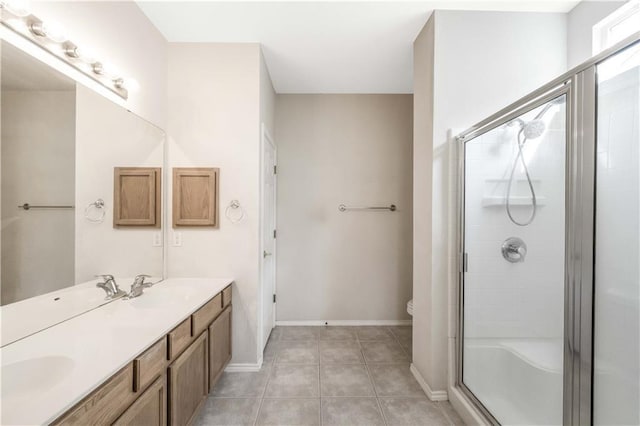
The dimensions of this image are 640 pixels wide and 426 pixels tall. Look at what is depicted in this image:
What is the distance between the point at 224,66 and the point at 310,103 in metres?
1.17

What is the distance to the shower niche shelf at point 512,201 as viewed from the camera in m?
1.37

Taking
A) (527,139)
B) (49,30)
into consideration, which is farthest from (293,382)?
(49,30)

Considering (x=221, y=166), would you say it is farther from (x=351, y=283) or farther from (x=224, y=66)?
(x=351, y=283)

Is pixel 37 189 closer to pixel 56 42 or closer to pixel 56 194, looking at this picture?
pixel 56 194

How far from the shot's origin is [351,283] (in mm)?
3162

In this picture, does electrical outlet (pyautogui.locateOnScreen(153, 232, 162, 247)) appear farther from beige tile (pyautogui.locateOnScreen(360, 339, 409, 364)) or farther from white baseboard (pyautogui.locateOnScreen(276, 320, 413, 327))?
beige tile (pyautogui.locateOnScreen(360, 339, 409, 364))

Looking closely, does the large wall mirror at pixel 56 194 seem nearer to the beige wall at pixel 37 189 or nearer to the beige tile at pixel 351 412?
the beige wall at pixel 37 189

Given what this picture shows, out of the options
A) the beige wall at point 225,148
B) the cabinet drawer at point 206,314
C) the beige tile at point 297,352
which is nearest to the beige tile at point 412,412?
the beige tile at point 297,352

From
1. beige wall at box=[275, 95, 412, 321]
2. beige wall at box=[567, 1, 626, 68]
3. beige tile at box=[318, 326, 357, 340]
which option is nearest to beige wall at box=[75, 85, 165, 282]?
beige wall at box=[275, 95, 412, 321]

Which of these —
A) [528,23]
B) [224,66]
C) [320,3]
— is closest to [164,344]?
[224,66]

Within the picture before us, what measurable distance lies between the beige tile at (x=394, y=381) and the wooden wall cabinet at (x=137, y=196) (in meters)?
2.12

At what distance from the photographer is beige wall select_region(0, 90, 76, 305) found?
107cm

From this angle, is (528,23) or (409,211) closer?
(528,23)

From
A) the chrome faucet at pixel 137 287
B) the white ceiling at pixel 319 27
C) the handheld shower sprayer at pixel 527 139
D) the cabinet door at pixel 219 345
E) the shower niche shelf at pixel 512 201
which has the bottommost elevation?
the cabinet door at pixel 219 345
